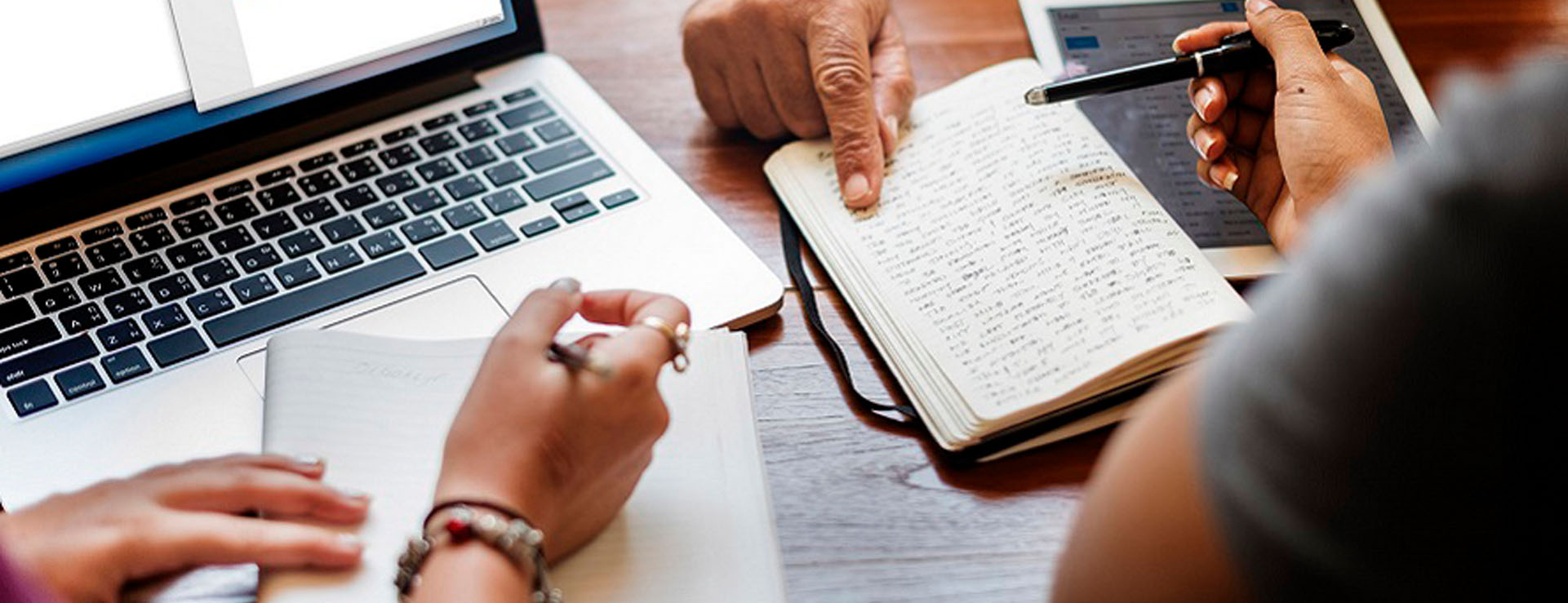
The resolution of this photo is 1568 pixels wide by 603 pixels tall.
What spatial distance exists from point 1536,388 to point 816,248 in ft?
1.61

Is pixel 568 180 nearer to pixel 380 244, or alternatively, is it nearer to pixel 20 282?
→ pixel 380 244

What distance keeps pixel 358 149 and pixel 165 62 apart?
126 millimetres

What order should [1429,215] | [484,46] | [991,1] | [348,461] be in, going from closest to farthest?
1. [1429,215]
2. [348,461]
3. [484,46]
4. [991,1]

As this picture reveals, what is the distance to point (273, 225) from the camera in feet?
2.71

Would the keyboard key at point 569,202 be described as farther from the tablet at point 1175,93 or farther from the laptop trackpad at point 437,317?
the tablet at point 1175,93

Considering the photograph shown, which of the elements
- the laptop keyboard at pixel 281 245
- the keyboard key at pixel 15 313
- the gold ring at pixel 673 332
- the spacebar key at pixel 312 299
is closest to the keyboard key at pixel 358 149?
the laptop keyboard at pixel 281 245

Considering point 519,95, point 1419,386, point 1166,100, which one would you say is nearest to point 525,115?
point 519,95

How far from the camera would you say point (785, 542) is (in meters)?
0.68

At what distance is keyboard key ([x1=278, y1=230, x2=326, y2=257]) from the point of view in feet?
2.66

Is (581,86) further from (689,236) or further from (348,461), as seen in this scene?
(348,461)

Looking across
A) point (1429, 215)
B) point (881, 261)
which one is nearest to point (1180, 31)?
point (881, 261)

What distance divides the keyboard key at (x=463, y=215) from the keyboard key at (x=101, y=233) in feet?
0.61

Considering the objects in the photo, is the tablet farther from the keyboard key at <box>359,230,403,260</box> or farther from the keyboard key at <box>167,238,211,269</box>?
the keyboard key at <box>167,238,211,269</box>

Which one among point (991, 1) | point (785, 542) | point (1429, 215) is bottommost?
point (785, 542)
